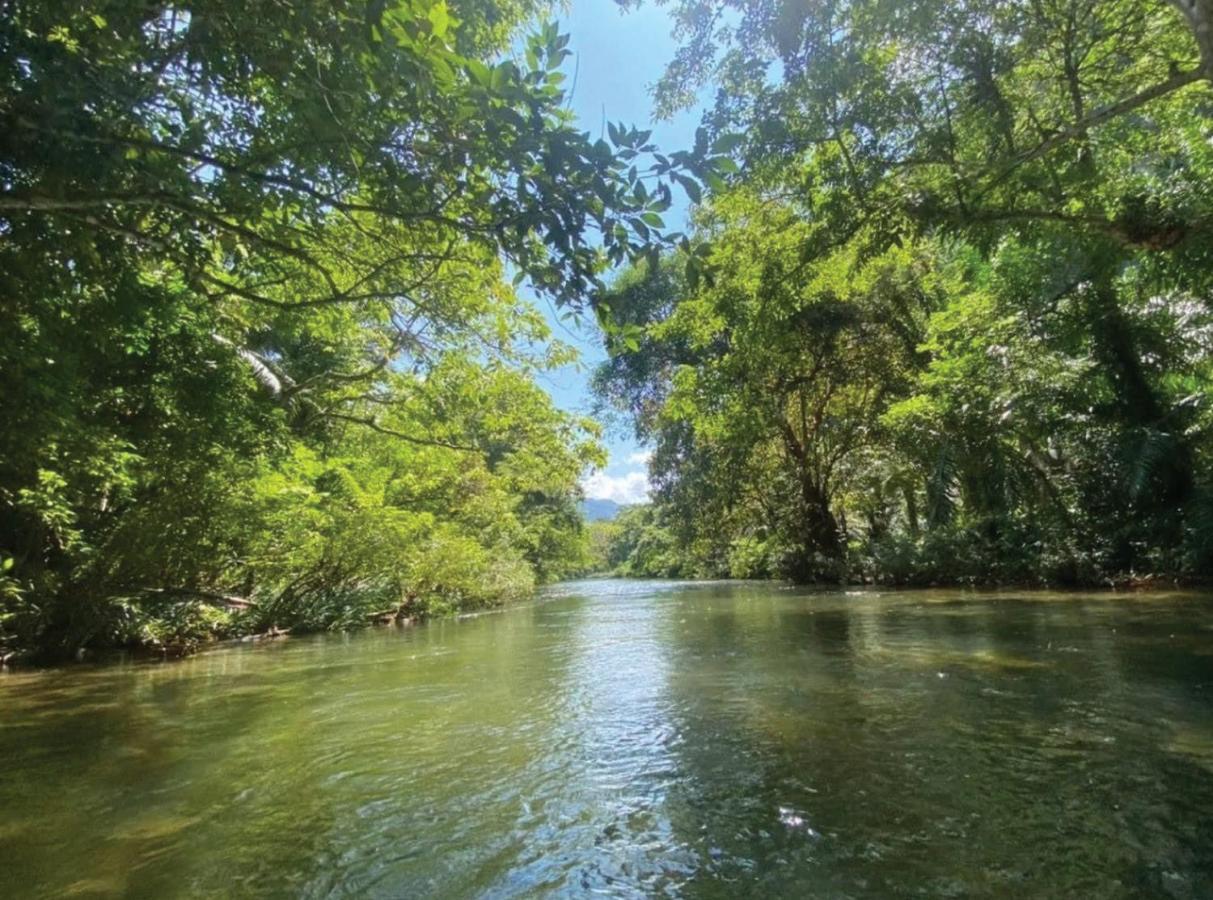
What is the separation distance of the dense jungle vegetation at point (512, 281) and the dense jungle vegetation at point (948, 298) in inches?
2.3

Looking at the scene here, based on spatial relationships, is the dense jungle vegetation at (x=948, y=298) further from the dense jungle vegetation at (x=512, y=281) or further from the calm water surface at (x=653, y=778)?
the calm water surface at (x=653, y=778)

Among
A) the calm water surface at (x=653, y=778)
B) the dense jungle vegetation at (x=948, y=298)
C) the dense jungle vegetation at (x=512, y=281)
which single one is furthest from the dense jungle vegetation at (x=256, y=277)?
the calm water surface at (x=653, y=778)

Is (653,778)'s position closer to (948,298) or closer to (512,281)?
(512,281)

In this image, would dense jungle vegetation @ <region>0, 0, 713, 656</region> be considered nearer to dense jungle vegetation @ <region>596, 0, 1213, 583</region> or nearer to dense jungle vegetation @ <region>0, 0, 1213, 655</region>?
dense jungle vegetation @ <region>0, 0, 1213, 655</region>

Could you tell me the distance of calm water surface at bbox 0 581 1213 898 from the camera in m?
2.49

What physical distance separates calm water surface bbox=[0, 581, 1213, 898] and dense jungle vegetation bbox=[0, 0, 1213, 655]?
88.8 inches

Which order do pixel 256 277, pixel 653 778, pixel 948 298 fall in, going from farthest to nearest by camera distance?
pixel 948 298
pixel 256 277
pixel 653 778

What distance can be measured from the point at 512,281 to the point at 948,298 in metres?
16.0

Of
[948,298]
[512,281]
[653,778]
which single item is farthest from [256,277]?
[948,298]

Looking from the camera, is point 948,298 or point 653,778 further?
point 948,298

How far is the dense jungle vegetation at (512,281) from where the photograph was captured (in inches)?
123

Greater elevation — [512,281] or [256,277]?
[256,277]

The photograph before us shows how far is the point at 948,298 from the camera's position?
16609 mm

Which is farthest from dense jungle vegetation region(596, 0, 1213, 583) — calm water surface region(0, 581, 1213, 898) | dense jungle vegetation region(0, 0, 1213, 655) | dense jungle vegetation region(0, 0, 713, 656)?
calm water surface region(0, 581, 1213, 898)
